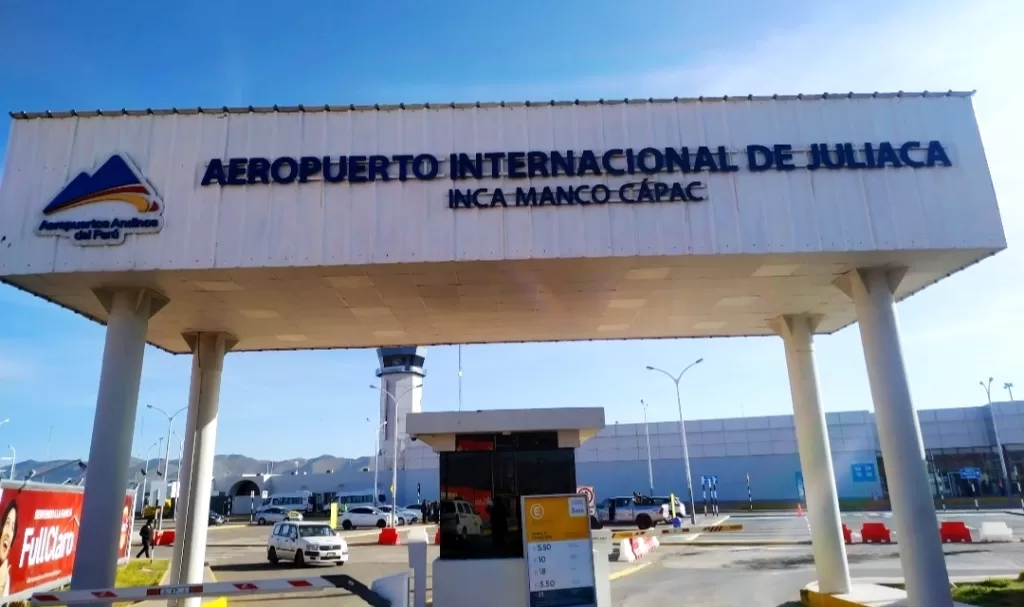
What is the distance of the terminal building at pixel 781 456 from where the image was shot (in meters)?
52.9

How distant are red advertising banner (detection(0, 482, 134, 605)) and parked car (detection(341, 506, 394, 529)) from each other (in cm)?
3480

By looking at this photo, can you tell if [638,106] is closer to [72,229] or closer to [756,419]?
[72,229]

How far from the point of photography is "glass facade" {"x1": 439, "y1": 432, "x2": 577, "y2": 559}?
9773 millimetres

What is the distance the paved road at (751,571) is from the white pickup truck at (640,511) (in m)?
13.3

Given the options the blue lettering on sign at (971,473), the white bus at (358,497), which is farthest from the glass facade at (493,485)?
the white bus at (358,497)

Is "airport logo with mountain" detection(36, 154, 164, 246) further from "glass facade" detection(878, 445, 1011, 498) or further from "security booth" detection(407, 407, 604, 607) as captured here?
"glass facade" detection(878, 445, 1011, 498)

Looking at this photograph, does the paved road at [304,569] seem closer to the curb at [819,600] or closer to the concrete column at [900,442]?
the curb at [819,600]

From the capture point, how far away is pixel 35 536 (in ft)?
34.9

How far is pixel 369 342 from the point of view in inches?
636

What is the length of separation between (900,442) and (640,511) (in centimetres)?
2853

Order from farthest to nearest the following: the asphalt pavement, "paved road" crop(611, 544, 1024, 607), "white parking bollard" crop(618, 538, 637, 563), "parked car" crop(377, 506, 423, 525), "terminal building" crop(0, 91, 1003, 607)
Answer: "parked car" crop(377, 506, 423, 525)
"white parking bollard" crop(618, 538, 637, 563)
the asphalt pavement
"paved road" crop(611, 544, 1024, 607)
"terminal building" crop(0, 91, 1003, 607)

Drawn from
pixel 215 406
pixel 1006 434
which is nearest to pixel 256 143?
pixel 215 406

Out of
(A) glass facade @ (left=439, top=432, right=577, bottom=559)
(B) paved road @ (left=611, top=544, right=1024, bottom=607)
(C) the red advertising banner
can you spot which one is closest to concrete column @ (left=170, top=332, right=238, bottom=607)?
(C) the red advertising banner

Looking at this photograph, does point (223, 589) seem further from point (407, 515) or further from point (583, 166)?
point (407, 515)
